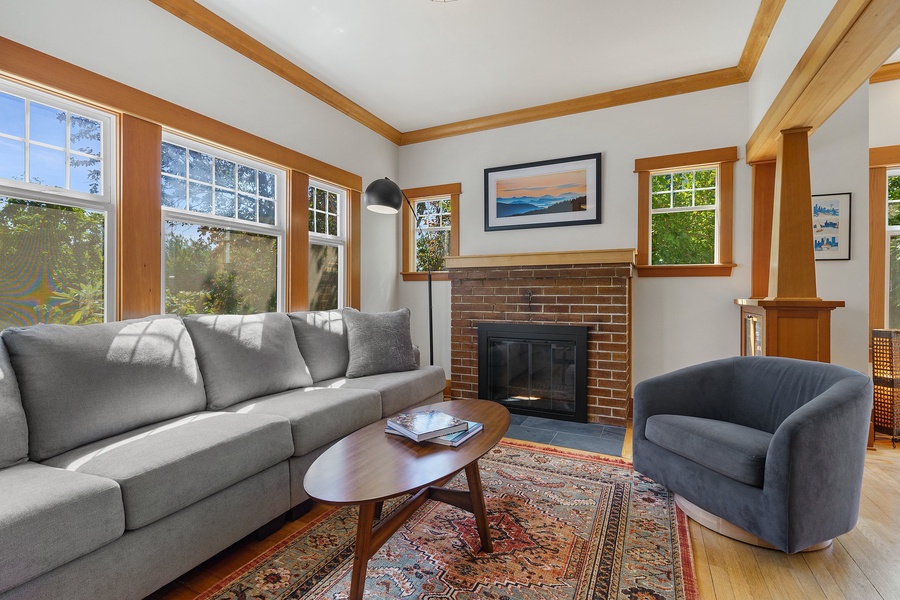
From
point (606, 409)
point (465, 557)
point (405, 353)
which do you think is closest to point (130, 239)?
point (405, 353)

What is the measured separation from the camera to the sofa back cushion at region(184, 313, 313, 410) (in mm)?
2291

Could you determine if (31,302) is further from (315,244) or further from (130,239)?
(315,244)

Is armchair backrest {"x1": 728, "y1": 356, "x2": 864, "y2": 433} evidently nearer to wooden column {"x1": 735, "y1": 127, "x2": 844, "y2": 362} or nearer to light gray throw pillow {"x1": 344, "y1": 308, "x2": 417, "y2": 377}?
wooden column {"x1": 735, "y1": 127, "x2": 844, "y2": 362}

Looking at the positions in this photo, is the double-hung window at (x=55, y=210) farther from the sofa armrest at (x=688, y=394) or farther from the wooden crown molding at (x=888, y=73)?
the wooden crown molding at (x=888, y=73)

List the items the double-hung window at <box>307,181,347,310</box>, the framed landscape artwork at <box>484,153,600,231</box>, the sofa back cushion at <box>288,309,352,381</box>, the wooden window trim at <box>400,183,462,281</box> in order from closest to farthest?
1. the sofa back cushion at <box>288,309,352,381</box>
2. the double-hung window at <box>307,181,347,310</box>
3. the framed landscape artwork at <box>484,153,600,231</box>
4. the wooden window trim at <box>400,183,462,281</box>

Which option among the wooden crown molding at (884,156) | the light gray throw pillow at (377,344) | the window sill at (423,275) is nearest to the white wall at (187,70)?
the window sill at (423,275)

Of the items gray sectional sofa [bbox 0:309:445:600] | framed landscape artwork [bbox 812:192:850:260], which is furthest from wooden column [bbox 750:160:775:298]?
gray sectional sofa [bbox 0:309:445:600]

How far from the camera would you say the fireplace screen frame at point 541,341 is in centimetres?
360

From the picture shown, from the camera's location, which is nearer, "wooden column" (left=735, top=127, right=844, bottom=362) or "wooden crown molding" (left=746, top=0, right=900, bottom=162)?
"wooden crown molding" (left=746, top=0, right=900, bottom=162)

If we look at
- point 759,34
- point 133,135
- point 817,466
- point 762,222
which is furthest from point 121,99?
point 762,222

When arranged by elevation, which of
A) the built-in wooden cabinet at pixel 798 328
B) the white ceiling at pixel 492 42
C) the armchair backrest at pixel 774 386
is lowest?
the armchair backrest at pixel 774 386

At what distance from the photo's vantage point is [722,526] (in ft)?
6.24

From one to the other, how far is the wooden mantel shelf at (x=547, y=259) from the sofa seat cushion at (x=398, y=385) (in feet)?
3.74

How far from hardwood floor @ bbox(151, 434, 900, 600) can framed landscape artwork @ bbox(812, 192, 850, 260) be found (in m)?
1.77
